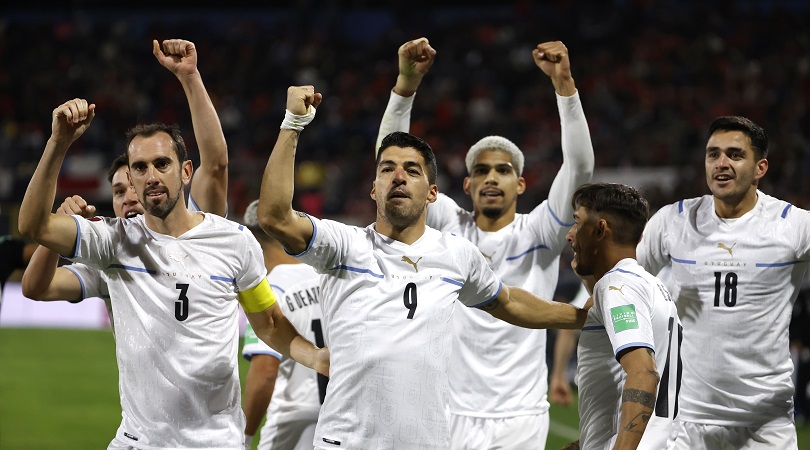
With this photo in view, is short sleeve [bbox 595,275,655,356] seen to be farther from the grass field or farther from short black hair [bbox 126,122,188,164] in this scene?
the grass field

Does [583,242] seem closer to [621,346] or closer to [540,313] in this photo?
[540,313]

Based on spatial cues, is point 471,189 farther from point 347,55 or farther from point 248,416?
point 347,55

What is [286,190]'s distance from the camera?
4.04 metres

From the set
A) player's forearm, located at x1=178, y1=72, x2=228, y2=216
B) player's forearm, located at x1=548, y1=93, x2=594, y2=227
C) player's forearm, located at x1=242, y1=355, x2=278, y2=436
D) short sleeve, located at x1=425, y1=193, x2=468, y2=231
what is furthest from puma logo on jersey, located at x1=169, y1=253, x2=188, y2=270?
player's forearm, located at x1=548, y1=93, x2=594, y2=227

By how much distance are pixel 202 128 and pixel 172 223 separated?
74 cm

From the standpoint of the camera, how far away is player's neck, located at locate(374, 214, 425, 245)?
14.7ft

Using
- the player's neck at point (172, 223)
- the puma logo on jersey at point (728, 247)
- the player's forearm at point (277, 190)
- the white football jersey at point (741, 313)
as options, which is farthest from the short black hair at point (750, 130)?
the player's neck at point (172, 223)

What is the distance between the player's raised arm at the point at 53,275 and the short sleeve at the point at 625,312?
247 centimetres

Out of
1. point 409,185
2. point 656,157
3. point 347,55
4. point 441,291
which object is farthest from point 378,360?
point 347,55

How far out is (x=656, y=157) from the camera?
19.9m

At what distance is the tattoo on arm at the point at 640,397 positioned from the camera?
4.02 meters

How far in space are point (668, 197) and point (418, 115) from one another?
7342 millimetres

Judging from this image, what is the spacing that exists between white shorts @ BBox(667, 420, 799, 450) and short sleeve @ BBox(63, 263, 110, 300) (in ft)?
10.8

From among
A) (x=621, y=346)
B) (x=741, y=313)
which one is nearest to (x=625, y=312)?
(x=621, y=346)
